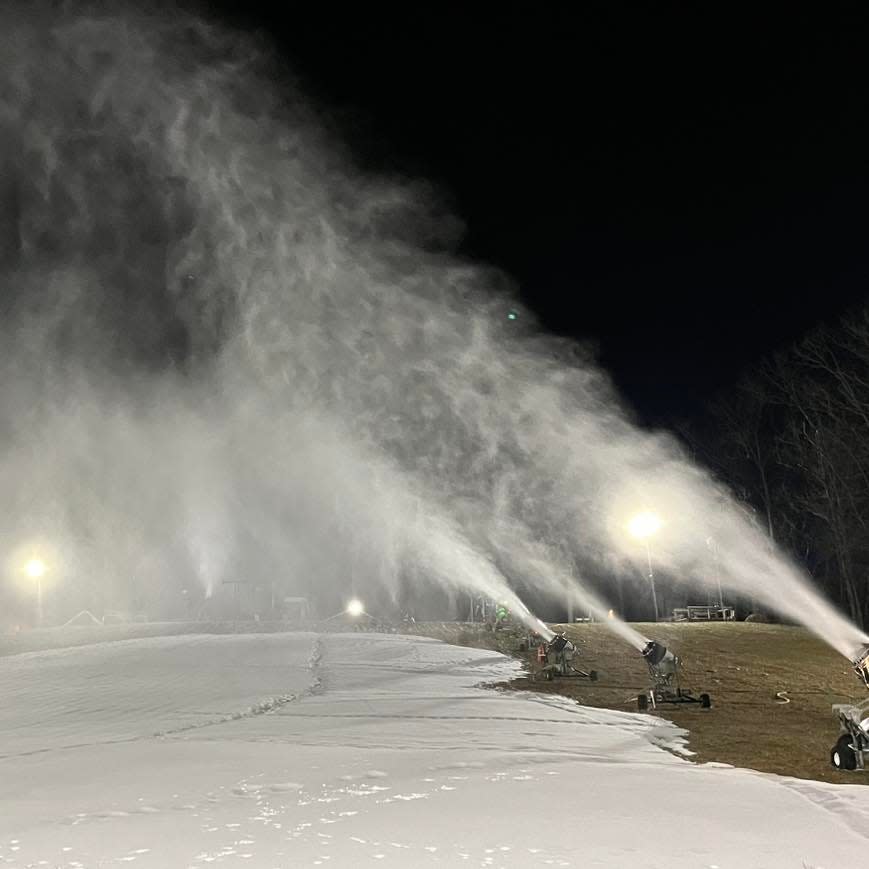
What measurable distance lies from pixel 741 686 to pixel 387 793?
50.0 ft

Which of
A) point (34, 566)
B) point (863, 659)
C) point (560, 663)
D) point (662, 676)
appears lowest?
point (560, 663)

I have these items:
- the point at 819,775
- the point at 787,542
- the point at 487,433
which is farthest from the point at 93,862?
the point at 787,542

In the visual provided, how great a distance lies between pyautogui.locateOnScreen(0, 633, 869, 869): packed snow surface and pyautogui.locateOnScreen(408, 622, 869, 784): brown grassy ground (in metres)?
0.98

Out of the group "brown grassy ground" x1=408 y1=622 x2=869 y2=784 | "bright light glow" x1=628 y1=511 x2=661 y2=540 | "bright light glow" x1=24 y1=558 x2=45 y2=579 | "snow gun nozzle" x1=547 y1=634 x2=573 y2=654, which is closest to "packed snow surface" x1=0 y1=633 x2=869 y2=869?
"brown grassy ground" x1=408 y1=622 x2=869 y2=784

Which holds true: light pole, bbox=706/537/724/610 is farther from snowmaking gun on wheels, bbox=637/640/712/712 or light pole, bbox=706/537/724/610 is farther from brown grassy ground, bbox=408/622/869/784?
snowmaking gun on wheels, bbox=637/640/712/712

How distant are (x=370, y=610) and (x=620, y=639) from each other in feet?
175

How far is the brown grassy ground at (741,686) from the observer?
1064cm

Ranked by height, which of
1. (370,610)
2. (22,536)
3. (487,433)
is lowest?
(370,610)

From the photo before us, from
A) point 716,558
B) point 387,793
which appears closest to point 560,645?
point 387,793

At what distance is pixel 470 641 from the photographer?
33062 millimetres

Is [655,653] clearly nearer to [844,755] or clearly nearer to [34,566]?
[844,755]

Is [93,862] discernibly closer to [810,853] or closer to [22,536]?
[810,853]

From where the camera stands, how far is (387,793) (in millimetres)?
7160

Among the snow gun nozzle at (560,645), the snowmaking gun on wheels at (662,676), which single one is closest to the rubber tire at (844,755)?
the snowmaking gun on wheels at (662,676)
